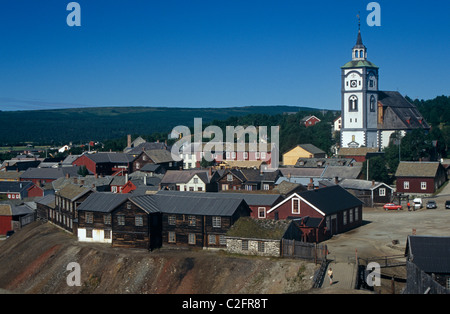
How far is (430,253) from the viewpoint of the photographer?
104 ft

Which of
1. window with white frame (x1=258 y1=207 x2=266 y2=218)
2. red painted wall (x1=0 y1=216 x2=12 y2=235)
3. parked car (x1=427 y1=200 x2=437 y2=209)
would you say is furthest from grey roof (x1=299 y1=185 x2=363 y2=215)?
red painted wall (x1=0 y1=216 x2=12 y2=235)

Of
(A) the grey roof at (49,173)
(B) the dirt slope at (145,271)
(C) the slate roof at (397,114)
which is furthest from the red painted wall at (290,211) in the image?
(A) the grey roof at (49,173)

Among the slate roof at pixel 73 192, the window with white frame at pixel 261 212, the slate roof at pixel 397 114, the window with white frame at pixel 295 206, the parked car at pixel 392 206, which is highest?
the slate roof at pixel 397 114

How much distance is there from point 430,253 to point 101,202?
92.0ft

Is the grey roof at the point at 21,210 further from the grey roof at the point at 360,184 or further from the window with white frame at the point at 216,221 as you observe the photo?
the grey roof at the point at 360,184

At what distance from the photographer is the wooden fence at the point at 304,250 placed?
124ft

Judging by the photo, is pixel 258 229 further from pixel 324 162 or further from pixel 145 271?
pixel 324 162

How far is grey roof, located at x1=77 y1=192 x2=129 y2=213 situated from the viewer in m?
49.0

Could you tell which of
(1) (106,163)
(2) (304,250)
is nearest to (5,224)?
(1) (106,163)

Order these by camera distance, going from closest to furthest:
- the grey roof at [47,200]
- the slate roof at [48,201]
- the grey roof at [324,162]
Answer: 1. the slate roof at [48,201]
2. the grey roof at [47,200]
3. the grey roof at [324,162]

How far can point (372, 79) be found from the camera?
9356 centimetres

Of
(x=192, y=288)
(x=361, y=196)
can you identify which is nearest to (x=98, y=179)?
(x=361, y=196)
